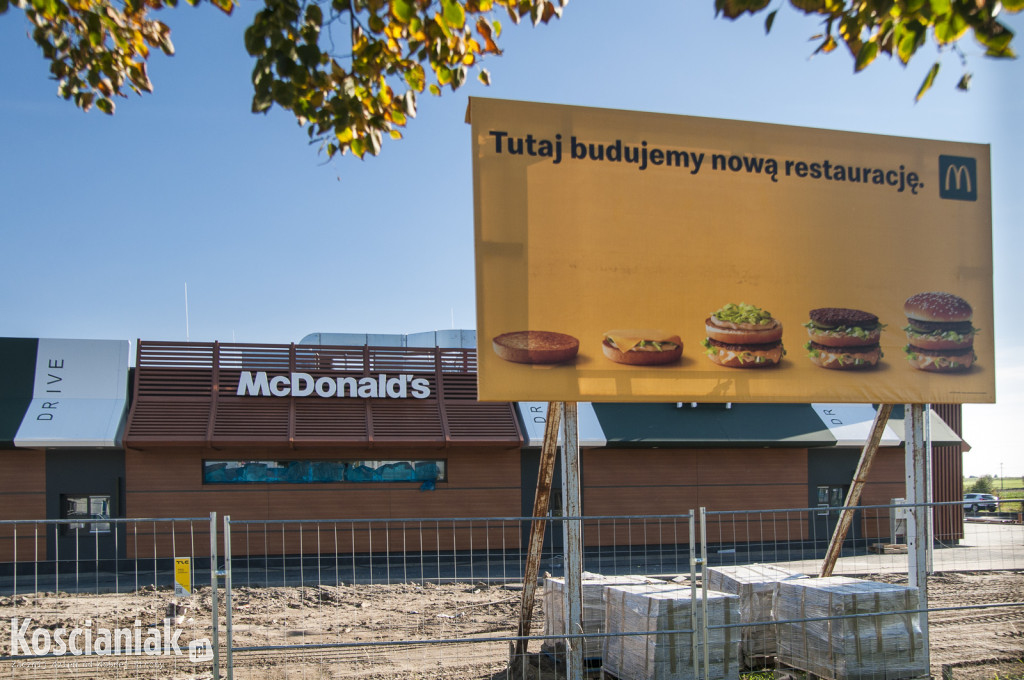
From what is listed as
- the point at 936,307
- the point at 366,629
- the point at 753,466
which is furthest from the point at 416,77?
the point at 753,466

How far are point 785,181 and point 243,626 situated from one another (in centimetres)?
896

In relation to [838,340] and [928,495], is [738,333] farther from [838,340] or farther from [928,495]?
[928,495]

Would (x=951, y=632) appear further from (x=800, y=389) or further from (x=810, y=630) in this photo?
(x=800, y=389)

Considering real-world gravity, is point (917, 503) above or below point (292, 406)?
below

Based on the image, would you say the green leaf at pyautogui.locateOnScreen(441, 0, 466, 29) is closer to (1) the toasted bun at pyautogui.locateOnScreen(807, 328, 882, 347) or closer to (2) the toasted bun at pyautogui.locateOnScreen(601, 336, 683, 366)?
(2) the toasted bun at pyautogui.locateOnScreen(601, 336, 683, 366)

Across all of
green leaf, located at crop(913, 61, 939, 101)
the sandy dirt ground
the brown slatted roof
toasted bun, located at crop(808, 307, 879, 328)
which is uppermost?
green leaf, located at crop(913, 61, 939, 101)

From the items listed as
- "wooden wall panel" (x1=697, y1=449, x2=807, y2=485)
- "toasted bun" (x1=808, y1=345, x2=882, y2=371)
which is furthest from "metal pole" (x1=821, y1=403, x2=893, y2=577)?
"wooden wall panel" (x1=697, y1=449, x2=807, y2=485)

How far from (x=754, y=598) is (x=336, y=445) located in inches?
440

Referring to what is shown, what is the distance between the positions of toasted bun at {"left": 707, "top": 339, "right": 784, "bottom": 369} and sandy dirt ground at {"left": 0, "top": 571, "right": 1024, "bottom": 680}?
3623 mm

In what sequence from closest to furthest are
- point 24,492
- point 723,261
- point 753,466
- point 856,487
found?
point 723,261
point 856,487
point 24,492
point 753,466

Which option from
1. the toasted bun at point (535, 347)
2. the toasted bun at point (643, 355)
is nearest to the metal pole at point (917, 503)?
the toasted bun at point (643, 355)

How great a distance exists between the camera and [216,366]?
1822 centimetres

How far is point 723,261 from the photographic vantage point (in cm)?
826

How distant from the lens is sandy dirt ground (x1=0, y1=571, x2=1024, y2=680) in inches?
326
